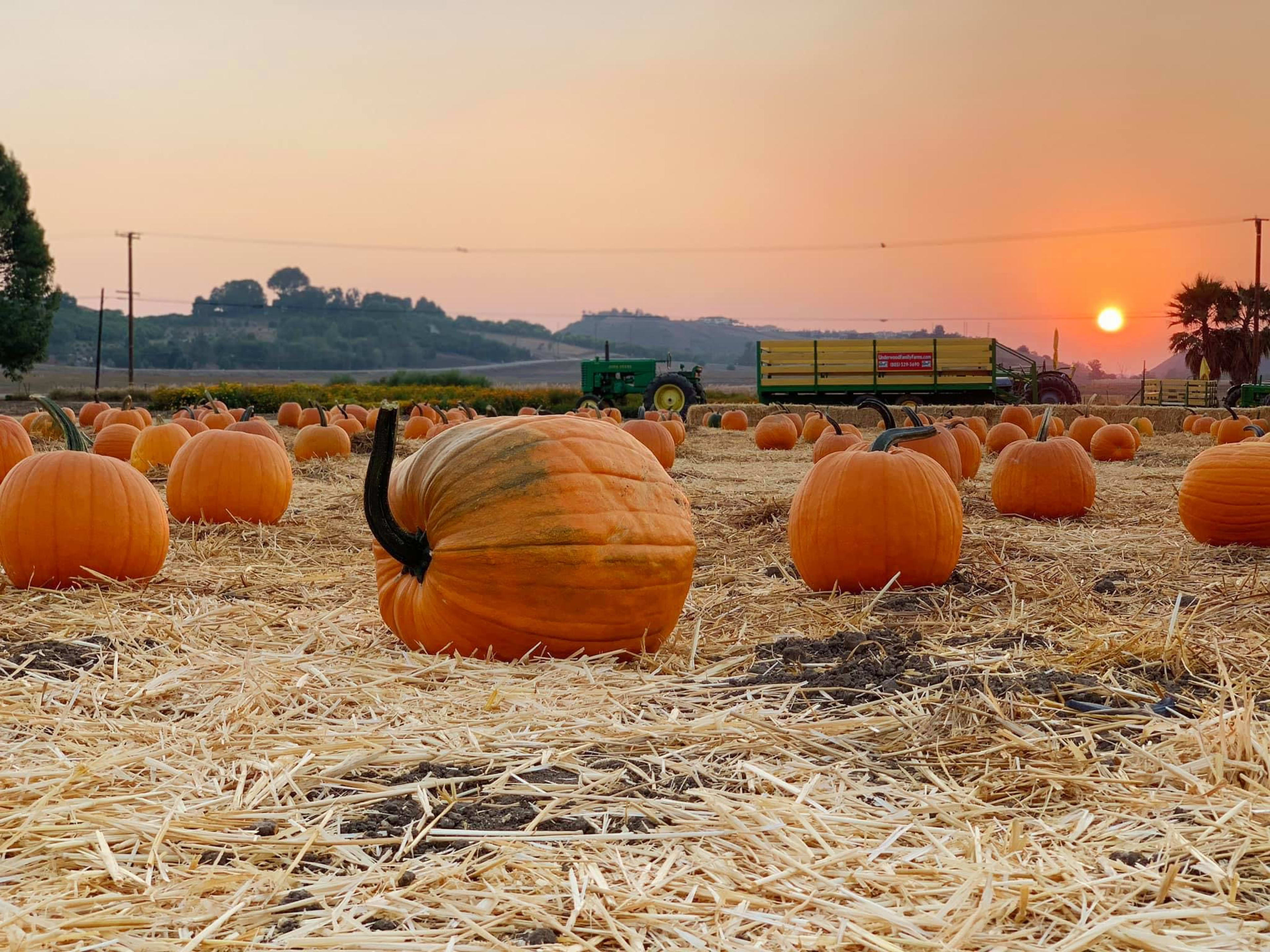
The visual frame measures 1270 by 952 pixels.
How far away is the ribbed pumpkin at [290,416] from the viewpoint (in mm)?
21156

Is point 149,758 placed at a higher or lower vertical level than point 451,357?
lower

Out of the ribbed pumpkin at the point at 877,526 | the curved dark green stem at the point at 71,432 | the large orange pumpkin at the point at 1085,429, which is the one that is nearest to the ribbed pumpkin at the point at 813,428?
the large orange pumpkin at the point at 1085,429

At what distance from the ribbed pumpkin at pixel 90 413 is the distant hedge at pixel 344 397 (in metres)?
7.88

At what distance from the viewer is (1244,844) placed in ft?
7.27

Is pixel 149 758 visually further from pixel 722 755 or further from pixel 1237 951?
pixel 1237 951

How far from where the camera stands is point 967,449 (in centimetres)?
1113

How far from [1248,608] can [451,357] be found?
442 feet

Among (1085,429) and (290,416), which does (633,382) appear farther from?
(1085,429)

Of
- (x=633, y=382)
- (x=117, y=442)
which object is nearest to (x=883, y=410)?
(x=117, y=442)

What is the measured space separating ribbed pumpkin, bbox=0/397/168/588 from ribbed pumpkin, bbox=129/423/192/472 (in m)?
5.46

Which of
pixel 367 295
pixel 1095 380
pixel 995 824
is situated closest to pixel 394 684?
pixel 995 824

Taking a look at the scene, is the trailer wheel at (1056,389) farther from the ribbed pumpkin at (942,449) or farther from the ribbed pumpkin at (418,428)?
the ribbed pumpkin at (942,449)

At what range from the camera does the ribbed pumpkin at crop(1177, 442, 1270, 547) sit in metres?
6.27

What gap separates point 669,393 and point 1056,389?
394 inches
